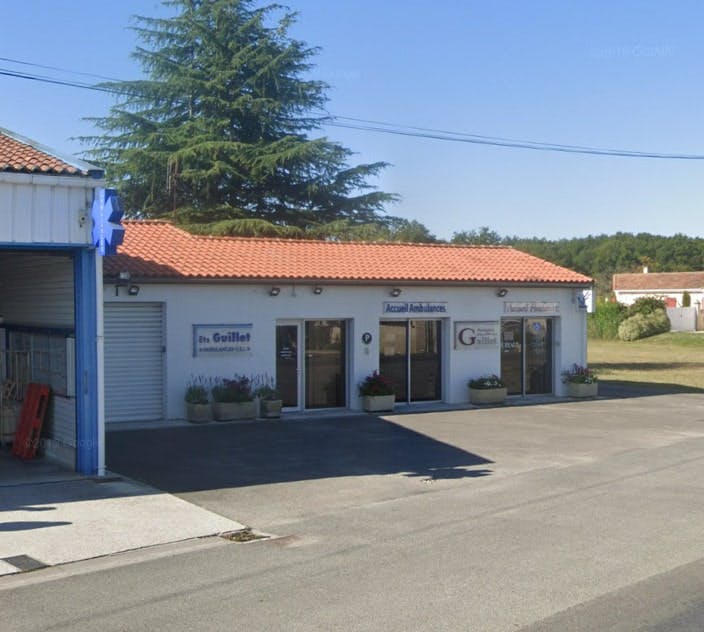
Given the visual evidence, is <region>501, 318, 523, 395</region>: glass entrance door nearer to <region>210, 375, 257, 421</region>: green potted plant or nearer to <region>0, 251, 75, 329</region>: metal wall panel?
<region>210, 375, 257, 421</region>: green potted plant

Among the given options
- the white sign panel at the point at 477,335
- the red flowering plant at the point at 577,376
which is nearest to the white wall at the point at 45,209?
the white sign panel at the point at 477,335

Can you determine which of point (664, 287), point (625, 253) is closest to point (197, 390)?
point (664, 287)

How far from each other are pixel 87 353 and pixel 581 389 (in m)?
14.4

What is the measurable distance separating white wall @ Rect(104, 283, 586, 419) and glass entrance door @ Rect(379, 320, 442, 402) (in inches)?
9.6

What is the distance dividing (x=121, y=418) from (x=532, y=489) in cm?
937

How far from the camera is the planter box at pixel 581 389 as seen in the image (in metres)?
23.4

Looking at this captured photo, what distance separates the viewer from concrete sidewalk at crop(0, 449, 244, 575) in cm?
881

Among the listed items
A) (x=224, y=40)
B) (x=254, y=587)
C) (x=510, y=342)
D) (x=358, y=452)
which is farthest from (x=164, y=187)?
(x=254, y=587)

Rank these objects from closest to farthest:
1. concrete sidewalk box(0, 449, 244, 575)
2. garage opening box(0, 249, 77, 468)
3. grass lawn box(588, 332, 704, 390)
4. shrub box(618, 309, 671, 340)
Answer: concrete sidewalk box(0, 449, 244, 575), garage opening box(0, 249, 77, 468), grass lawn box(588, 332, 704, 390), shrub box(618, 309, 671, 340)

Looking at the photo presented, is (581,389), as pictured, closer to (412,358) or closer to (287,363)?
(412,358)

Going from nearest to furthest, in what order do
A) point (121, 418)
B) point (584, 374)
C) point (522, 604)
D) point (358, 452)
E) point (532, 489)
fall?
point (522, 604), point (532, 489), point (358, 452), point (121, 418), point (584, 374)

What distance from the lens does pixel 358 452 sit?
14.9 metres

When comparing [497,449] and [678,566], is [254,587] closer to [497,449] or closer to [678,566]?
[678,566]

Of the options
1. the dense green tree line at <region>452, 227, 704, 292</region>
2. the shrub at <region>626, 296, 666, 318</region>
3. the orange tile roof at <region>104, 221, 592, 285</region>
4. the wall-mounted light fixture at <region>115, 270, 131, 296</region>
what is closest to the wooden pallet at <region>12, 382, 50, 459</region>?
the wall-mounted light fixture at <region>115, 270, 131, 296</region>
